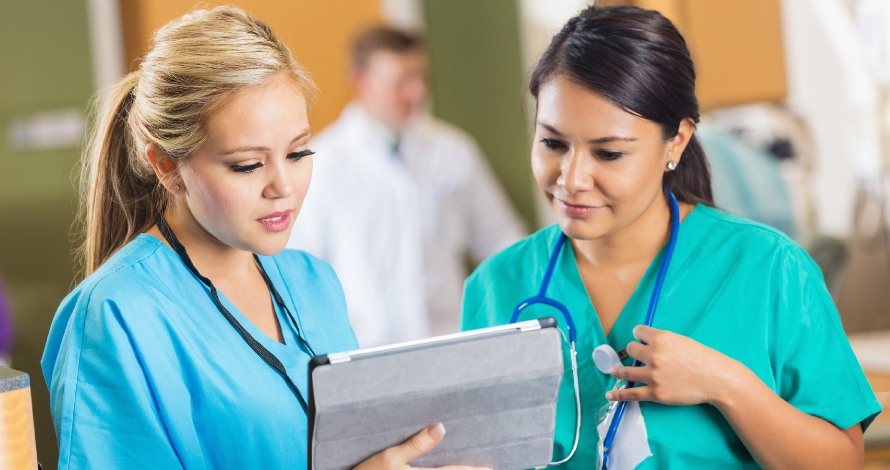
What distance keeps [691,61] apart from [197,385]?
82 centimetres

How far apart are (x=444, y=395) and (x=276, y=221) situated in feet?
1.10

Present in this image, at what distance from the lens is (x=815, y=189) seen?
11.4 ft

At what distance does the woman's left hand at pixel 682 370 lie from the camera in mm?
1258

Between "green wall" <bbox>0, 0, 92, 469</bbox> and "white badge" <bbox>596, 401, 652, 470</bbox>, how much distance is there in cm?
283

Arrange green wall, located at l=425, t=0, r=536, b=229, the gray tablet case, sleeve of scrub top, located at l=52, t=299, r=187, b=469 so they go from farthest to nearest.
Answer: green wall, located at l=425, t=0, r=536, b=229 → sleeve of scrub top, located at l=52, t=299, r=187, b=469 → the gray tablet case

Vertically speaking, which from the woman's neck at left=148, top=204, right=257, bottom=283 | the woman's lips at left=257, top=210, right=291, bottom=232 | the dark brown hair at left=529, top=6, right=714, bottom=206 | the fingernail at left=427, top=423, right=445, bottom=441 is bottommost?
the fingernail at left=427, top=423, right=445, bottom=441

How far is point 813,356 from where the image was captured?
1.33 metres

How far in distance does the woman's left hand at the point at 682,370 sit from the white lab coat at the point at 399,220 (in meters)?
2.12

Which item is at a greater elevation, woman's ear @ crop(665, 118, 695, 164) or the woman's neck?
woman's ear @ crop(665, 118, 695, 164)

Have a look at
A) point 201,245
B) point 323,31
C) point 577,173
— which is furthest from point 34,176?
point 577,173

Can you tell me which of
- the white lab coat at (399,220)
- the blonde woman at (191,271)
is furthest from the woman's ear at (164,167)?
the white lab coat at (399,220)

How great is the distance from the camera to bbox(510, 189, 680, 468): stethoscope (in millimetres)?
1342

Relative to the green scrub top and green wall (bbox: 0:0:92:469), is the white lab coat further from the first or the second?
the green scrub top

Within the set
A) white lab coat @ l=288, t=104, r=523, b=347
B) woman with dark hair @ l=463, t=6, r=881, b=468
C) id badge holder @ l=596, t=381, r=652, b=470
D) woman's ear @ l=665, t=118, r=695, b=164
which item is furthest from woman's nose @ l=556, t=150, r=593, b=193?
white lab coat @ l=288, t=104, r=523, b=347
